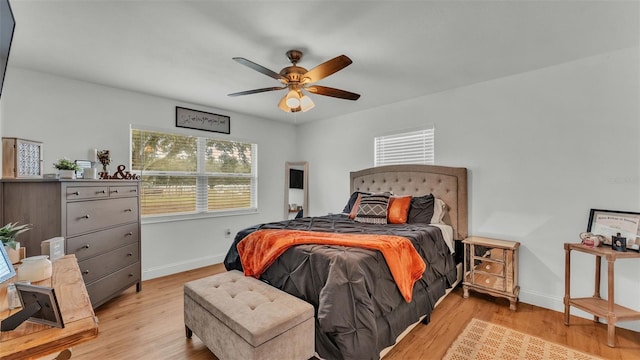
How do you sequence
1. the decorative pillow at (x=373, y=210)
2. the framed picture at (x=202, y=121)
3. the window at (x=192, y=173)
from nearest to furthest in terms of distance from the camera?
the decorative pillow at (x=373, y=210)
the window at (x=192, y=173)
the framed picture at (x=202, y=121)

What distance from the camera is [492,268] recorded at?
9.57 feet

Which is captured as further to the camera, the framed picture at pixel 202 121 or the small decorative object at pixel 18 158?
the framed picture at pixel 202 121

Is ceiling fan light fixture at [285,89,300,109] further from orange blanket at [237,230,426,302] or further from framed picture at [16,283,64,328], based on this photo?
framed picture at [16,283,64,328]

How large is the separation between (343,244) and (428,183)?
1.91 meters

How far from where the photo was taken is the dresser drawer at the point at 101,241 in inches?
94.4

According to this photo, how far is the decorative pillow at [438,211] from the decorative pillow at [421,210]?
5 cm

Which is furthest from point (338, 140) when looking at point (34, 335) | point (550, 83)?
point (34, 335)

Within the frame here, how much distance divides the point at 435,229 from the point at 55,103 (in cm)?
428

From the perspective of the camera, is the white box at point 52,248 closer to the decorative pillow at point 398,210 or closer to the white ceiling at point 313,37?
the white ceiling at point 313,37

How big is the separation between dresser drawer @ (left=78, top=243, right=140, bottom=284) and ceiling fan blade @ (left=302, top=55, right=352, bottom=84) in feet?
8.41

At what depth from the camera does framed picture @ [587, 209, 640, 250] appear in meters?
2.24

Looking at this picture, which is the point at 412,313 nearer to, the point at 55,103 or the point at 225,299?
the point at 225,299

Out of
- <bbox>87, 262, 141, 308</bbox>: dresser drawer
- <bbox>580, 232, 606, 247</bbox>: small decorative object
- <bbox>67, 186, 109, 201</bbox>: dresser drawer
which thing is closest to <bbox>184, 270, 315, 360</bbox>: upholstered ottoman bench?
<bbox>87, 262, 141, 308</bbox>: dresser drawer

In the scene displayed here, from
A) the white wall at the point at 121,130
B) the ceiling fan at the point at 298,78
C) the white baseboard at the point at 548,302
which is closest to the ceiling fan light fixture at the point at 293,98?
the ceiling fan at the point at 298,78
